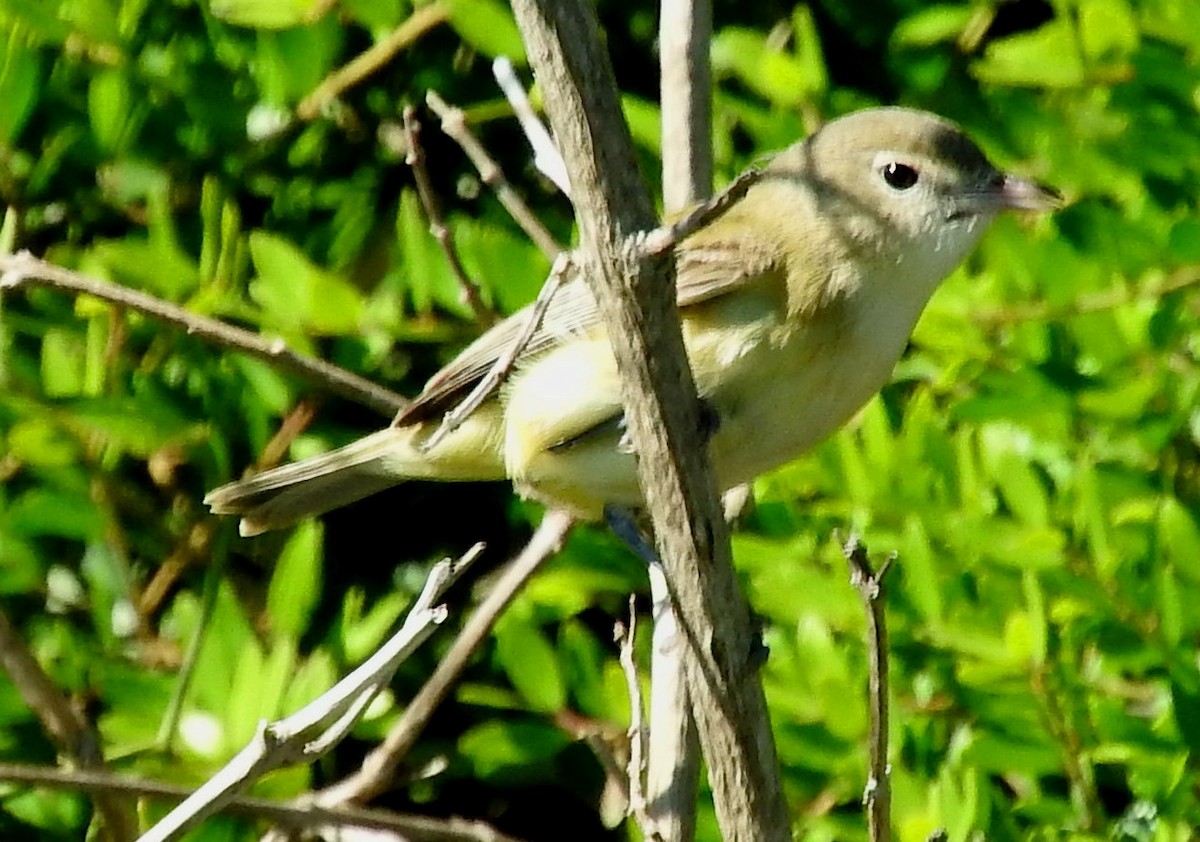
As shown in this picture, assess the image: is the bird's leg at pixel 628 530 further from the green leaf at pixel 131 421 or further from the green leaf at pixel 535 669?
the green leaf at pixel 131 421

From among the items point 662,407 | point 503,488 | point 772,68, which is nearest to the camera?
point 662,407

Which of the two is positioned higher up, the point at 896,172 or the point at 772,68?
the point at 772,68

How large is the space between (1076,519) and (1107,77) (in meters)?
0.72

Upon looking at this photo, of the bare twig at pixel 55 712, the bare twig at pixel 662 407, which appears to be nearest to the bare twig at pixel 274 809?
the bare twig at pixel 55 712

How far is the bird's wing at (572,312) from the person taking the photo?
249 cm

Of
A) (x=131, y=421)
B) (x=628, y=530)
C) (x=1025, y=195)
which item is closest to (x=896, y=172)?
(x=1025, y=195)

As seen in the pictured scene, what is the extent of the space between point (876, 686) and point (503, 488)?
1700mm

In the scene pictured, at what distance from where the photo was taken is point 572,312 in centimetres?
271

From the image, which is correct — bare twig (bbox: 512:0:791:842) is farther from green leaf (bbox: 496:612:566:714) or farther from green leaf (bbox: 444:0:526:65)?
green leaf (bbox: 444:0:526:65)

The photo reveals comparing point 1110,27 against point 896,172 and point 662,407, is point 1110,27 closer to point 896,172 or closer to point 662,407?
point 896,172

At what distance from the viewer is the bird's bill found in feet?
8.50

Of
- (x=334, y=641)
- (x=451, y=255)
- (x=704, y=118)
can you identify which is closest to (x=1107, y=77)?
(x=704, y=118)

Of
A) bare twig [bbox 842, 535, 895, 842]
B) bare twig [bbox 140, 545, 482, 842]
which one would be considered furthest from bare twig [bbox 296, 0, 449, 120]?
bare twig [bbox 842, 535, 895, 842]

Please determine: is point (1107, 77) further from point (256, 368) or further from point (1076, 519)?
point (256, 368)
